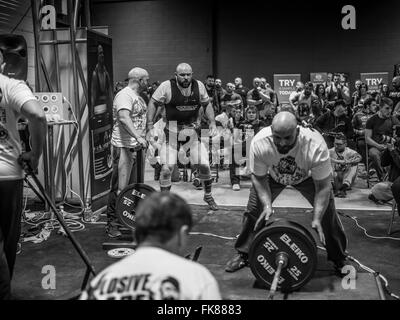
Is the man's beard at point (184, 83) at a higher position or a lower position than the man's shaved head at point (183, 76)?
lower

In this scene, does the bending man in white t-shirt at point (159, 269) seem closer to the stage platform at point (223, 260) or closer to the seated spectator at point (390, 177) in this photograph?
the stage platform at point (223, 260)

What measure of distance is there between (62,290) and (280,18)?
39.4 ft

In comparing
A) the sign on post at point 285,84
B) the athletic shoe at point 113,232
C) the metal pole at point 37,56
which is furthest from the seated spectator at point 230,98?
the athletic shoe at point 113,232

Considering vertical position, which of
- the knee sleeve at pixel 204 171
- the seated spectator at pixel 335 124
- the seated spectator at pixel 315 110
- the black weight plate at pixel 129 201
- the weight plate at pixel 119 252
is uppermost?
the seated spectator at pixel 315 110

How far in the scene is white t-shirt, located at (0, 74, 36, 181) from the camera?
2756mm

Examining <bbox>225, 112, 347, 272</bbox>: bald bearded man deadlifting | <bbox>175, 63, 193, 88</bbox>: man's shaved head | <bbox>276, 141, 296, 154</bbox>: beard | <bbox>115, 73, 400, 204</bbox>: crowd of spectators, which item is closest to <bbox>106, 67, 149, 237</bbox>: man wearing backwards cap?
<bbox>175, 63, 193, 88</bbox>: man's shaved head

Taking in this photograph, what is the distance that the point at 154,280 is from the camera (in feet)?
4.69

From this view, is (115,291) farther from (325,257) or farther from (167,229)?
(325,257)

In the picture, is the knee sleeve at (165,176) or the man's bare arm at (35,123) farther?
the knee sleeve at (165,176)

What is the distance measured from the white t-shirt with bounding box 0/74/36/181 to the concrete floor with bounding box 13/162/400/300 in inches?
45.7

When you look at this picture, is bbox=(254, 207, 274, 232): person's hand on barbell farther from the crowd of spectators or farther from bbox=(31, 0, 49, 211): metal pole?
bbox=(31, 0, 49, 211): metal pole

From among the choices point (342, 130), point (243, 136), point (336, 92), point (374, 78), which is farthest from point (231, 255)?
point (374, 78)

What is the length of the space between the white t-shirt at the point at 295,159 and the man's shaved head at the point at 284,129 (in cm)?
16

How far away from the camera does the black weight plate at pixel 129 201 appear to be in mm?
4824
